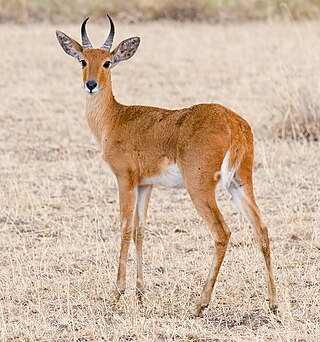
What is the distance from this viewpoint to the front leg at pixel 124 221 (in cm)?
680

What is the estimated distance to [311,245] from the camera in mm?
7879

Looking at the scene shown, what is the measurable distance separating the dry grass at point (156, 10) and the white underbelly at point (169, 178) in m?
13.2

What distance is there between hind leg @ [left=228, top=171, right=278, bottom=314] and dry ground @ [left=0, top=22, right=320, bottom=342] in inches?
5.9

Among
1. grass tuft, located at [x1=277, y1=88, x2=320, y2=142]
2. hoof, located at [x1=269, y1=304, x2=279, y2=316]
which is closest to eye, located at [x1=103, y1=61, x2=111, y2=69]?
hoof, located at [x1=269, y1=304, x2=279, y2=316]

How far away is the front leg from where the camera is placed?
22.3ft

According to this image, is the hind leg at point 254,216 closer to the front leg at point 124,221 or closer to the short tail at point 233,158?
the short tail at point 233,158

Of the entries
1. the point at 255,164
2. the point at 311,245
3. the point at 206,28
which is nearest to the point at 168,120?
the point at 311,245

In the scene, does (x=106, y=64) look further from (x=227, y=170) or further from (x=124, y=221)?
(x=227, y=170)

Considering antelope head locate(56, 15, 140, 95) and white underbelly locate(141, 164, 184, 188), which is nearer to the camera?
white underbelly locate(141, 164, 184, 188)

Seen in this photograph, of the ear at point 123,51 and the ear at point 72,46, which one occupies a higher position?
the ear at point 72,46

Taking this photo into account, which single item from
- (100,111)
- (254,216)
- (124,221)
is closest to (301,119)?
(100,111)

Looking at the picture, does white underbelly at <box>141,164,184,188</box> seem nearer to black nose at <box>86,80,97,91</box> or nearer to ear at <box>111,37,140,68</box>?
black nose at <box>86,80,97,91</box>

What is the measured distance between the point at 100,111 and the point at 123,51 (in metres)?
0.50

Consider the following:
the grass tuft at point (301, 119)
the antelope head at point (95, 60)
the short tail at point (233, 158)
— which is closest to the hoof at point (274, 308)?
the short tail at point (233, 158)
